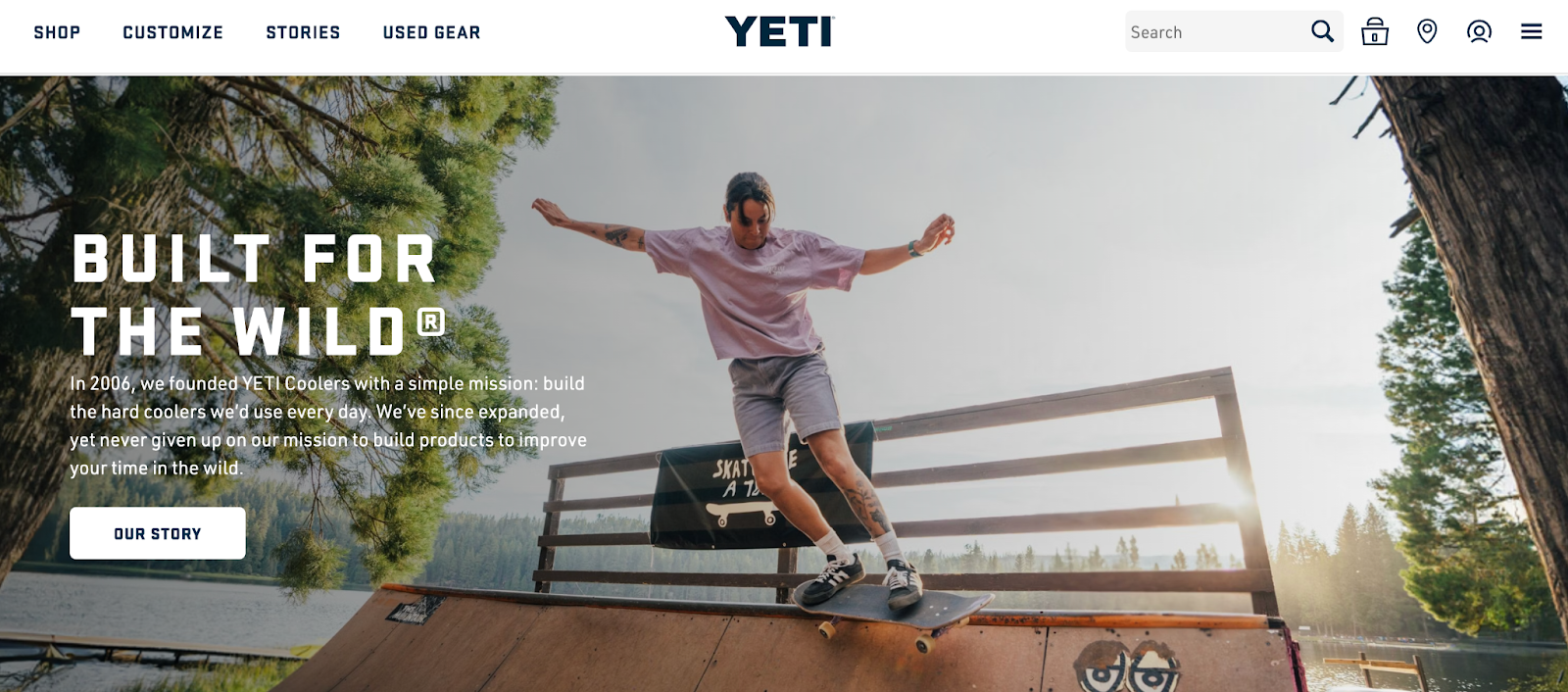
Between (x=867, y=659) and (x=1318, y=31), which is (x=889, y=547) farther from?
(x=1318, y=31)

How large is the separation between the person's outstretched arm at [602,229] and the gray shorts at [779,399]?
76 centimetres

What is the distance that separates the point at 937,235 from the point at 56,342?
4736 mm

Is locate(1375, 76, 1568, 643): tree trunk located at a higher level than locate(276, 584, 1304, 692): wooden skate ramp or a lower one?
higher

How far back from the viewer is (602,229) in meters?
3.17

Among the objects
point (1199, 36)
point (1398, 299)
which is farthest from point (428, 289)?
point (1398, 299)

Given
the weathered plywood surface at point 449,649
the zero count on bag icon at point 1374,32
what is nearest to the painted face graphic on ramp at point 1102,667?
the weathered plywood surface at point 449,649

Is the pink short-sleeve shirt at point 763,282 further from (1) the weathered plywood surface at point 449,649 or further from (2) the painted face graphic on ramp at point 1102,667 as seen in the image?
(1) the weathered plywood surface at point 449,649

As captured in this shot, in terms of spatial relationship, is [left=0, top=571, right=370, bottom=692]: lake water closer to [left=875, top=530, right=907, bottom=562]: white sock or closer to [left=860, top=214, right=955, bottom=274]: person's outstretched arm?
[left=875, top=530, right=907, bottom=562]: white sock

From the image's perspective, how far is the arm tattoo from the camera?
2600mm

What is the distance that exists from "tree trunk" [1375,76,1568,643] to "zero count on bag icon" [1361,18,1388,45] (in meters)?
1.07

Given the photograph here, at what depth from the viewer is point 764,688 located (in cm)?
248

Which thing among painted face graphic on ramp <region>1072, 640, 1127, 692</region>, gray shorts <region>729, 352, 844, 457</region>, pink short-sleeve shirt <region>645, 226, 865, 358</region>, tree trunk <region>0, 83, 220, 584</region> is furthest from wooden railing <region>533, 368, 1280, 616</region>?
tree trunk <region>0, 83, 220, 584</region>

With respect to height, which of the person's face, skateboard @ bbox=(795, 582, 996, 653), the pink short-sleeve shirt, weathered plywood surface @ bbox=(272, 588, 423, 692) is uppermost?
the person's face

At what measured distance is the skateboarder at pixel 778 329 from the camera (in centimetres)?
266
